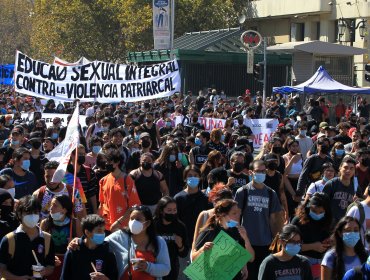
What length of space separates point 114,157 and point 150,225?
8.95 ft

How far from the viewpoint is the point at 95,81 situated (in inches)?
852

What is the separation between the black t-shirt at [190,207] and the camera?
941 cm

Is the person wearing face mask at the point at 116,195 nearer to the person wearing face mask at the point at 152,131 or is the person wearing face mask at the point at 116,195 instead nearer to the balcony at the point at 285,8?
the person wearing face mask at the point at 152,131

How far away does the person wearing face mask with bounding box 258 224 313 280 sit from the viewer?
6.88m

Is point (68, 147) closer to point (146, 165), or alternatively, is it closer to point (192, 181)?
point (192, 181)

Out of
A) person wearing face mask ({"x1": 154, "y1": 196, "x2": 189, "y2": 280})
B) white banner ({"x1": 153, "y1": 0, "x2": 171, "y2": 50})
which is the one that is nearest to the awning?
white banner ({"x1": 153, "y1": 0, "x2": 171, "y2": 50})

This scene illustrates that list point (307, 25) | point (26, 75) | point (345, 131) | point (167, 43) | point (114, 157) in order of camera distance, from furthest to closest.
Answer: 1. point (307, 25)
2. point (167, 43)
3. point (26, 75)
4. point (345, 131)
5. point (114, 157)

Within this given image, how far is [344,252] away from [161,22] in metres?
30.6

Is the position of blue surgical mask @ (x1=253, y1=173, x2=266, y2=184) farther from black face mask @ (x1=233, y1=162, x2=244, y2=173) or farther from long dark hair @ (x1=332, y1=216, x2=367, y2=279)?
long dark hair @ (x1=332, y1=216, x2=367, y2=279)

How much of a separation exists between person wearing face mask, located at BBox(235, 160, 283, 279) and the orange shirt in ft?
3.98

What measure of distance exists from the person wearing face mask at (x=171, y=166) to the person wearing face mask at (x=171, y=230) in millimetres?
4103

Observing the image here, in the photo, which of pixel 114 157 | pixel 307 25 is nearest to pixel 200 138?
pixel 114 157

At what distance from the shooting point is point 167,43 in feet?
123

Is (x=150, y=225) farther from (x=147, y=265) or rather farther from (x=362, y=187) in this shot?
(x=362, y=187)
